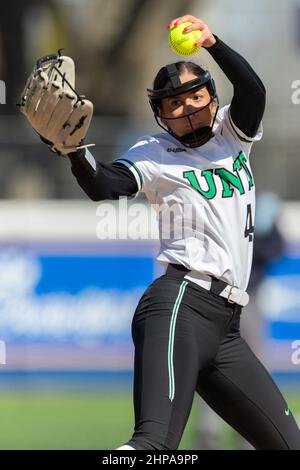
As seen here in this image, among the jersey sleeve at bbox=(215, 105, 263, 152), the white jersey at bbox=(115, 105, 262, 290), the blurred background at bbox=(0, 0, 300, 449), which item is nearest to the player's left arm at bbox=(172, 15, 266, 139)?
the jersey sleeve at bbox=(215, 105, 263, 152)

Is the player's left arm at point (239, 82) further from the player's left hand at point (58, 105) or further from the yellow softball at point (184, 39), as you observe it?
the player's left hand at point (58, 105)

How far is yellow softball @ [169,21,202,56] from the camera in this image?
408 cm

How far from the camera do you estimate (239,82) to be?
14.2 ft

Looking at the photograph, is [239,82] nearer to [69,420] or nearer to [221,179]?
[221,179]

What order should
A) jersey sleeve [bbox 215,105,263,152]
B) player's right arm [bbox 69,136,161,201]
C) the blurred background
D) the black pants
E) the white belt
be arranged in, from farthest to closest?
1. the blurred background
2. jersey sleeve [bbox 215,105,263,152]
3. the white belt
4. player's right arm [bbox 69,136,161,201]
5. the black pants

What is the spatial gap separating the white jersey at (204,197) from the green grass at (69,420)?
9.53 ft

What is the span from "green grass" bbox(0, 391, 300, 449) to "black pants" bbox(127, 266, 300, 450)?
2.69 m

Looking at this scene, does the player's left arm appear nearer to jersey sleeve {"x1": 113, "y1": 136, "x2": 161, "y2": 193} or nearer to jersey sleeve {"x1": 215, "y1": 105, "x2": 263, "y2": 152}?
jersey sleeve {"x1": 215, "y1": 105, "x2": 263, "y2": 152}

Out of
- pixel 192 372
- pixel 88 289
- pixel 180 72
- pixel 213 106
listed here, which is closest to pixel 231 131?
pixel 213 106

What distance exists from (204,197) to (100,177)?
0.50 m

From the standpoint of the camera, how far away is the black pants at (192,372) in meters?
3.89

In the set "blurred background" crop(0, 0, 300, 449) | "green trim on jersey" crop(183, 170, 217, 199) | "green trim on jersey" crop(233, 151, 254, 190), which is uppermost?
"green trim on jersey" crop(233, 151, 254, 190)

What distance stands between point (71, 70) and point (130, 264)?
5.74 m

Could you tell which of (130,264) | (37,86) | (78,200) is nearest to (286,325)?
(130,264)
